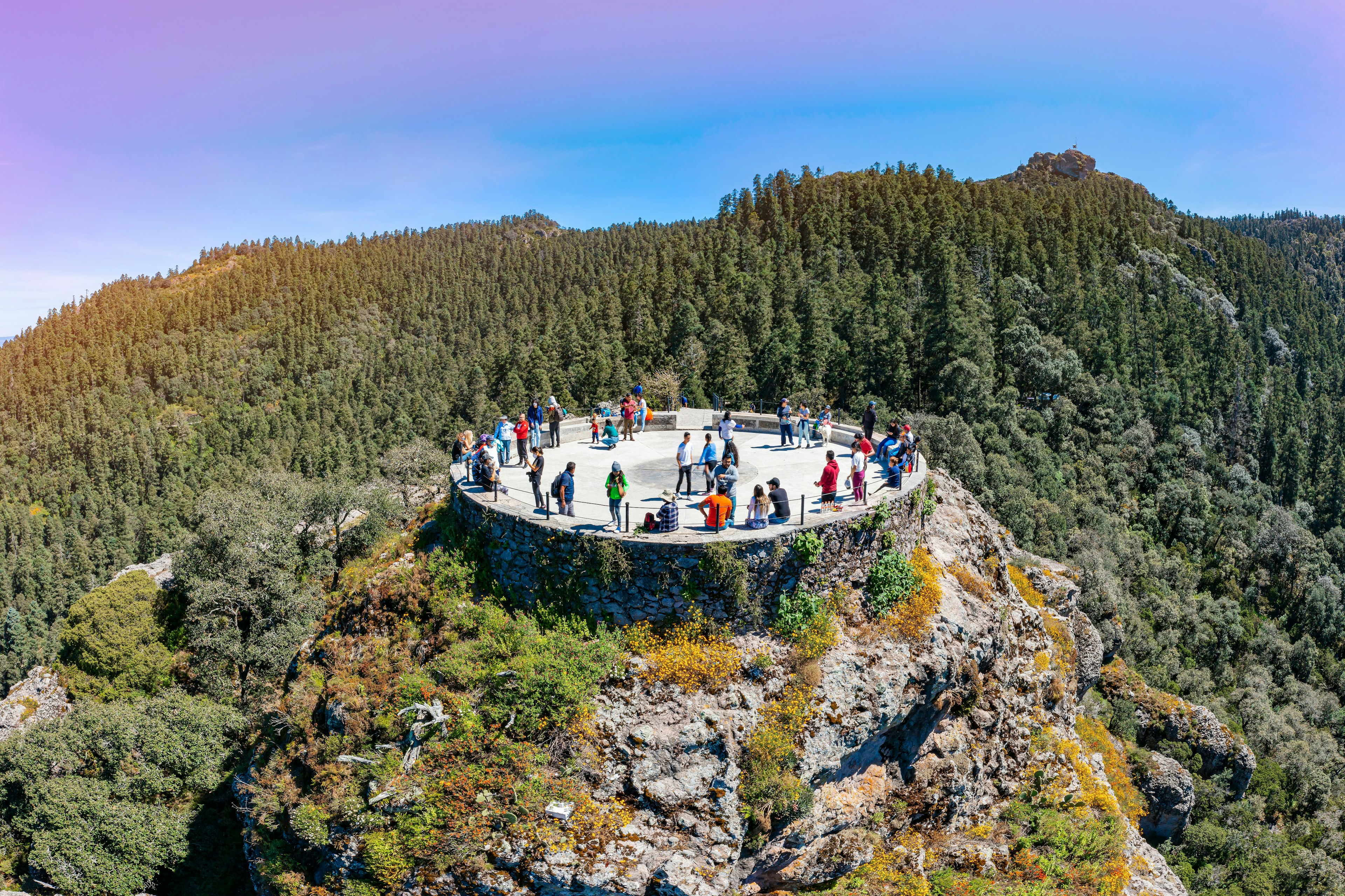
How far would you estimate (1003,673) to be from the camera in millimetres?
26875

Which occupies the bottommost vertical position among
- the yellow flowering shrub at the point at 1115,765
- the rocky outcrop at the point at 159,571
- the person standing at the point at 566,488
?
the yellow flowering shrub at the point at 1115,765

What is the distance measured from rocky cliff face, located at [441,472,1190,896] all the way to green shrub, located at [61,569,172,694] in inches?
1332

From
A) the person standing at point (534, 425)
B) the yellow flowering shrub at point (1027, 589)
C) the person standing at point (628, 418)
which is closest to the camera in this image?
the person standing at point (534, 425)

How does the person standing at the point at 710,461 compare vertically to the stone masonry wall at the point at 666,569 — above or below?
above

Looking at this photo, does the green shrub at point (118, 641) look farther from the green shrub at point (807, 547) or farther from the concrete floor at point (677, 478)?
the green shrub at point (807, 547)

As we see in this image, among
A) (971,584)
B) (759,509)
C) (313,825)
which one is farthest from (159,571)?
(971,584)

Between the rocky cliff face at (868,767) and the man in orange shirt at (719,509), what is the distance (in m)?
3.55

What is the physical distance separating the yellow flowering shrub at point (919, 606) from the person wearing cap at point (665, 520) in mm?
7933

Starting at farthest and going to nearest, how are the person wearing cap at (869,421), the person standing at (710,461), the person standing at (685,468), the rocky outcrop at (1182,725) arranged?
1. the rocky outcrop at (1182,725)
2. the person wearing cap at (869,421)
3. the person standing at (685,468)
4. the person standing at (710,461)

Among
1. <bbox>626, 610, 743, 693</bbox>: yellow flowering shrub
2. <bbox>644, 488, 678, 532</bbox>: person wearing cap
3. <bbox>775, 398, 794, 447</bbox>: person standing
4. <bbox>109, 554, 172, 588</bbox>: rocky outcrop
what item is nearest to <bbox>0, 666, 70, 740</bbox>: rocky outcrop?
<bbox>109, 554, 172, 588</bbox>: rocky outcrop

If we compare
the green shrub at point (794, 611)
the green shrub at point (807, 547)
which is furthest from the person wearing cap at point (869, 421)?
the green shrub at point (794, 611)

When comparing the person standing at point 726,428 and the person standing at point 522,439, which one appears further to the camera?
the person standing at point 522,439

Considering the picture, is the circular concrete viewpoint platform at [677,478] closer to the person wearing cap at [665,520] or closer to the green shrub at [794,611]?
the person wearing cap at [665,520]

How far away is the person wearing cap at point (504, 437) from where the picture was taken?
2925 cm
